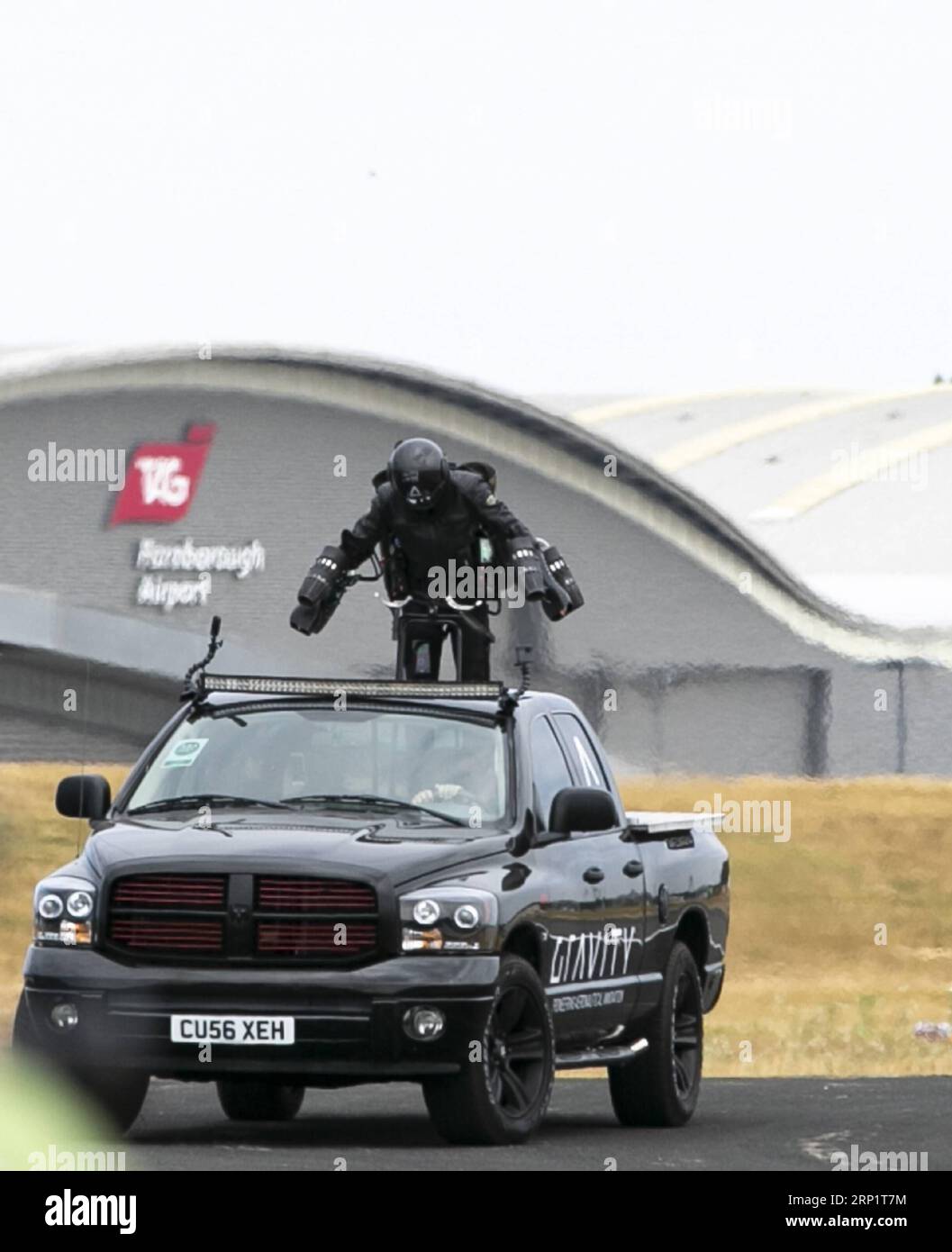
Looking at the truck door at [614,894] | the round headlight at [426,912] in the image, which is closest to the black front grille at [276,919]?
the round headlight at [426,912]

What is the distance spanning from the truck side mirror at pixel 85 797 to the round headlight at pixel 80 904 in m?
0.83

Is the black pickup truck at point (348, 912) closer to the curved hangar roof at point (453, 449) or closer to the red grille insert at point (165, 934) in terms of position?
the red grille insert at point (165, 934)

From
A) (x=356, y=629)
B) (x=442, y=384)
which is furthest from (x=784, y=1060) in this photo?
(x=442, y=384)

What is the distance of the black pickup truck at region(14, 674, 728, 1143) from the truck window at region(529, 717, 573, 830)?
2 cm

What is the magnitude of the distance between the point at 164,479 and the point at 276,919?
4139cm

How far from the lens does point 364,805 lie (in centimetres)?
1299

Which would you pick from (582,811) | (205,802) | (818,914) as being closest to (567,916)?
(582,811)

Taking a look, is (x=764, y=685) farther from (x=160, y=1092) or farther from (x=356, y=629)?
(x=160, y=1092)

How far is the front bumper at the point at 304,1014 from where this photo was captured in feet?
39.1

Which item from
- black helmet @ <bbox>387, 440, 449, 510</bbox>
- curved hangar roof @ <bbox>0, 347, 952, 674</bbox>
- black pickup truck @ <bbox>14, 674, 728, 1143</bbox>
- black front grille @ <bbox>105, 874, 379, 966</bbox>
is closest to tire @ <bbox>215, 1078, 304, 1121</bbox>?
black pickup truck @ <bbox>14, 674, 728, 1143</bbox>

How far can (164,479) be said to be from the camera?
174 feet

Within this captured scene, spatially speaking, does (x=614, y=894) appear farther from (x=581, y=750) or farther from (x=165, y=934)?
(x=165, y=934)

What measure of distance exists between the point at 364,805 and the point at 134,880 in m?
1.18

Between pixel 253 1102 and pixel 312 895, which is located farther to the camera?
pixel 253 1102
